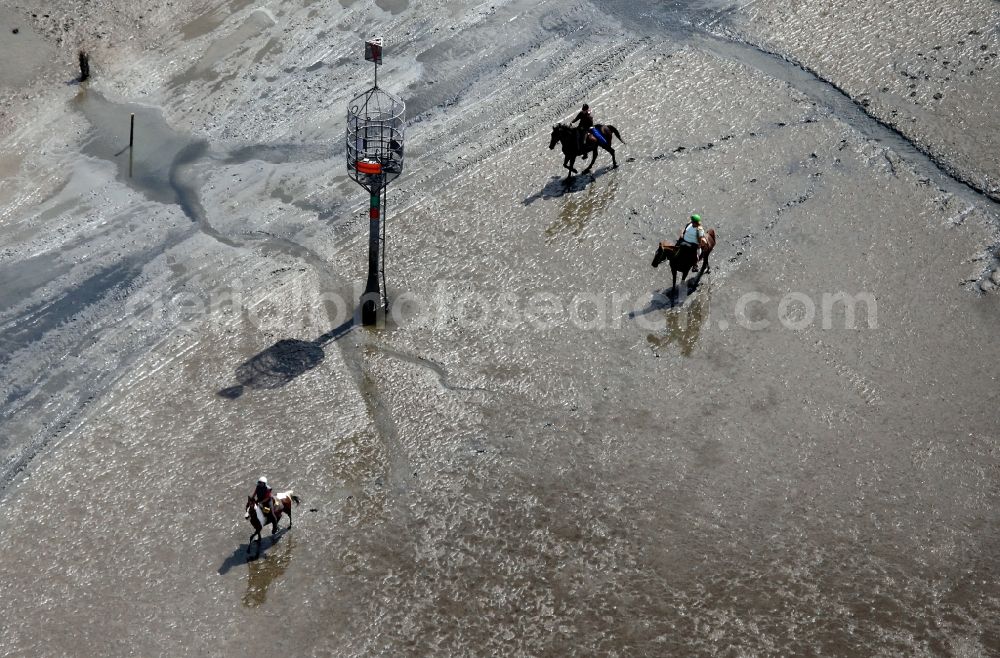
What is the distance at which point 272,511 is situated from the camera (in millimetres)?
11234

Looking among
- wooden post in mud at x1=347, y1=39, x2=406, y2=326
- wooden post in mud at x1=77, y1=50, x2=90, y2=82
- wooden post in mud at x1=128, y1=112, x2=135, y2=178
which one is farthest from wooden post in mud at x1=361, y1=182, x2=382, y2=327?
wooden post in mud at x1=77, y1=50, x2=90, y2=82

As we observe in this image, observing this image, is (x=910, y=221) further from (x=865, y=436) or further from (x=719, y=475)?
(x=719, y=475)

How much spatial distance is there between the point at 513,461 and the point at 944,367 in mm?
6163

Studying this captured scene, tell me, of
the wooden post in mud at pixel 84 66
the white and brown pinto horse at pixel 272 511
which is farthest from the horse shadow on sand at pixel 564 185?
the wooden post in mud at pixel 84 66

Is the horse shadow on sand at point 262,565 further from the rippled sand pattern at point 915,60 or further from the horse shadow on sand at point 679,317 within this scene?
the rippled sand pattern at point 915,60

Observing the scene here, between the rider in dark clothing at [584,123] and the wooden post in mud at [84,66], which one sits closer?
the rider in dark clothing at [584,123]

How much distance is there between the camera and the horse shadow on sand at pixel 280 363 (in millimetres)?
13547

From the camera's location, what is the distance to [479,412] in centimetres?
1342

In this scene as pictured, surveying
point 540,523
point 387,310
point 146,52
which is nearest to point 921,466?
point 540,523

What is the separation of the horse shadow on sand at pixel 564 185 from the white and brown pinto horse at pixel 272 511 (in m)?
7.19

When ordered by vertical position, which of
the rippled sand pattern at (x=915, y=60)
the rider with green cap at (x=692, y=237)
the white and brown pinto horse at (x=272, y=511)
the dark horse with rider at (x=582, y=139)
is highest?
the rippled sand pattern at (x=915, y=60)

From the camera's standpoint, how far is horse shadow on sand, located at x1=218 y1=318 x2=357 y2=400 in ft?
44.4

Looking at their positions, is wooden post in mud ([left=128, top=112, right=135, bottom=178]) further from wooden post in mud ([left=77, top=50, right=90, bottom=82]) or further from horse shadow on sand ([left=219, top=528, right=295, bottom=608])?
horse shadow on sand ([left=219, top=528, right=295, bottom=608])

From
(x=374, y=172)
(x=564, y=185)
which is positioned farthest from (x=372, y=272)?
(x=564, y=185)
